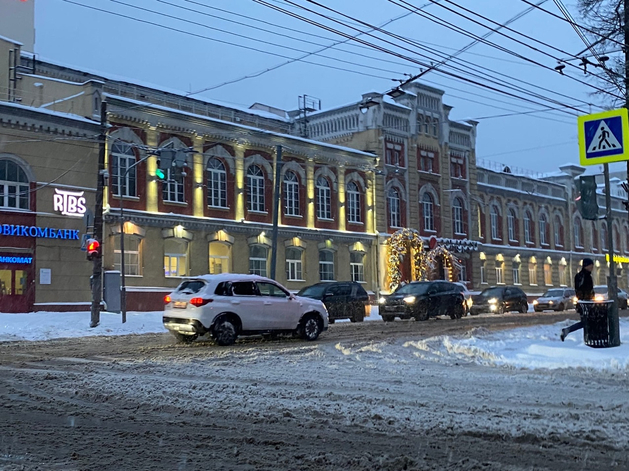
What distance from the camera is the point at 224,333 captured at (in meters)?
17.5

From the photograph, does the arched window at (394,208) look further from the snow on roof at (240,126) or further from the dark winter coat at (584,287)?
the dark winter coat at (584,287)

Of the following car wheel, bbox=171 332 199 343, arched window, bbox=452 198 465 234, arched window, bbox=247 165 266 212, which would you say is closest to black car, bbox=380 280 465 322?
arched window, bbox=247 165 266 212

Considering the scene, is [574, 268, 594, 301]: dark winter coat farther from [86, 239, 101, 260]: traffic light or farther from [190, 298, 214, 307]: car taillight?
[86, 239, 101, 260]: traffic light

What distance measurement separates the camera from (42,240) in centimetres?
→ 3111

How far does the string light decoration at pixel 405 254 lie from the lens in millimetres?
47188

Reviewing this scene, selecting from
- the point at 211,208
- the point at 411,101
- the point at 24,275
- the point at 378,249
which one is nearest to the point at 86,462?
the point at 24,275

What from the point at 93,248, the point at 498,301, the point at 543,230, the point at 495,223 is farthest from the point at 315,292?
the point at 543,230

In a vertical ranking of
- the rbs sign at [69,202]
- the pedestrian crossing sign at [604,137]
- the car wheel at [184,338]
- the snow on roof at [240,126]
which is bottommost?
the car wheel at [184,338]

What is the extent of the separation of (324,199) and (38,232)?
18408 millimetres

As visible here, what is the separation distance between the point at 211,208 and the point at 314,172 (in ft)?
26.9

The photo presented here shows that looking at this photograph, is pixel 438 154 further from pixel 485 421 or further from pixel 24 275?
pixel 485 421

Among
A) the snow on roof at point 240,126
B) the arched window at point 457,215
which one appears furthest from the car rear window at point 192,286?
the arched window at point 457,215

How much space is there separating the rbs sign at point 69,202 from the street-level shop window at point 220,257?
788 centimetres

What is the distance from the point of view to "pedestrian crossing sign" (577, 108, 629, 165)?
1373cm
